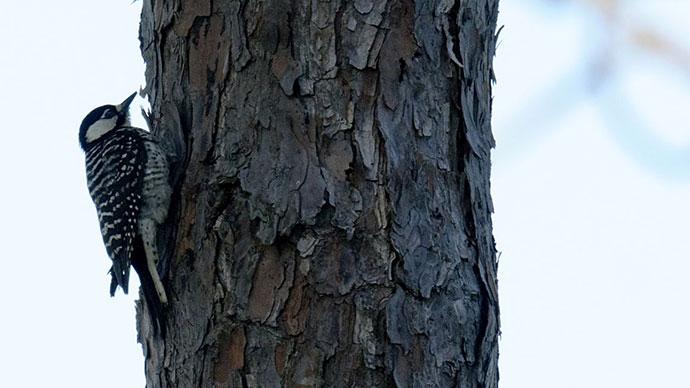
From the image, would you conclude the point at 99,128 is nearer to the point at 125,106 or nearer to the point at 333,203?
the point at 125,106

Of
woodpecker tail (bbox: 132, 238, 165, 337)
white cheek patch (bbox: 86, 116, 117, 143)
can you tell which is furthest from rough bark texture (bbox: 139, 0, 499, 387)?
white cheek patch (bbox: 86, 116, 117, 143)

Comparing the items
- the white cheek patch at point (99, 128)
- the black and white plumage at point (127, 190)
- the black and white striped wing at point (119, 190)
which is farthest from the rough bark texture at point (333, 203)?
the white cheek patch at point (99, 128)

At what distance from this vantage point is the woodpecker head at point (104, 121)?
5.07m

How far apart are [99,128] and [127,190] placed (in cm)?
93

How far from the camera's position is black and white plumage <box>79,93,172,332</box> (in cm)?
346

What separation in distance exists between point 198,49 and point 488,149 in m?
1.09

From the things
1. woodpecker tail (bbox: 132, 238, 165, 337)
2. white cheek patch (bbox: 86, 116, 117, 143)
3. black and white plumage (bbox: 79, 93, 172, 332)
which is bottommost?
woodpecker tail (bbox: 132, 238, 165, 337)

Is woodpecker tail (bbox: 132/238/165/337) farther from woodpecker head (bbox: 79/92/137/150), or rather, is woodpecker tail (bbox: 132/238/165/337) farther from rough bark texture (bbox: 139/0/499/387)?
woodpecker head (bbox: 79/92/137/150)

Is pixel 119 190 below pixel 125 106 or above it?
below

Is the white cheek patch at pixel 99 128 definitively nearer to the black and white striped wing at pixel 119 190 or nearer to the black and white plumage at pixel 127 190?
the black and white plumage at pixel 127 190

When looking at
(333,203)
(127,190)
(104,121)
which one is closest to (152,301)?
(333,203)

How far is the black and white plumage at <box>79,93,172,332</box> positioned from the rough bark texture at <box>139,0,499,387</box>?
0.24 meters

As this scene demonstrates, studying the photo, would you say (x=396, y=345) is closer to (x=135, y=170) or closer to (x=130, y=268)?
(x=130, y=268)

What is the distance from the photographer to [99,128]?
513 cm
